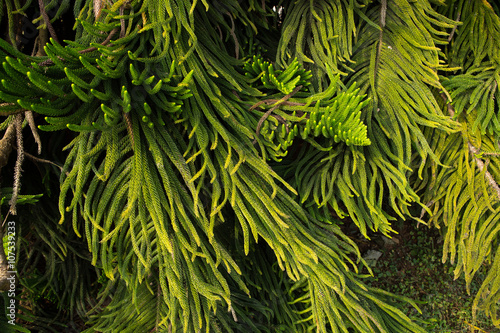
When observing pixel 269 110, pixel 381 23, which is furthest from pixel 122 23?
pixel 381 23

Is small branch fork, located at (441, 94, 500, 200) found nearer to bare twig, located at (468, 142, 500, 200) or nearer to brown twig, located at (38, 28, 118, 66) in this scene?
bare twig, located at (468, 142, 500, 200)

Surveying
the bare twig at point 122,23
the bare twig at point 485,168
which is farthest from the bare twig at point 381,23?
the bare twig at point 122,23

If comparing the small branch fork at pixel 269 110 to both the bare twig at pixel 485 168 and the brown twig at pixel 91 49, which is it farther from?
the bare twig at pixel 485 168

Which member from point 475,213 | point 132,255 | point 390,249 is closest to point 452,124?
point 475,213

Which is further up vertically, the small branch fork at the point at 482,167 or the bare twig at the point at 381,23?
the bare twig at the point at 381,23

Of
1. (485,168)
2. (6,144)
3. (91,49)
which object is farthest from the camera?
(485,168)

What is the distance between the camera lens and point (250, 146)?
108 cm

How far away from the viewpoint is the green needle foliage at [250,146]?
3.15 ft

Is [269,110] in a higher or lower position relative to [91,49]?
lower

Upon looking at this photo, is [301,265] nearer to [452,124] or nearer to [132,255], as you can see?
[132,255]

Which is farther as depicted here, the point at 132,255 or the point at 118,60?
the point at 132,255

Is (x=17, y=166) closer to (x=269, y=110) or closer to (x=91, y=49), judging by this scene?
(x=91, y=49)

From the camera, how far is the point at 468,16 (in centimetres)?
143

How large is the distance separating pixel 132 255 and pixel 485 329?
2027 mm
